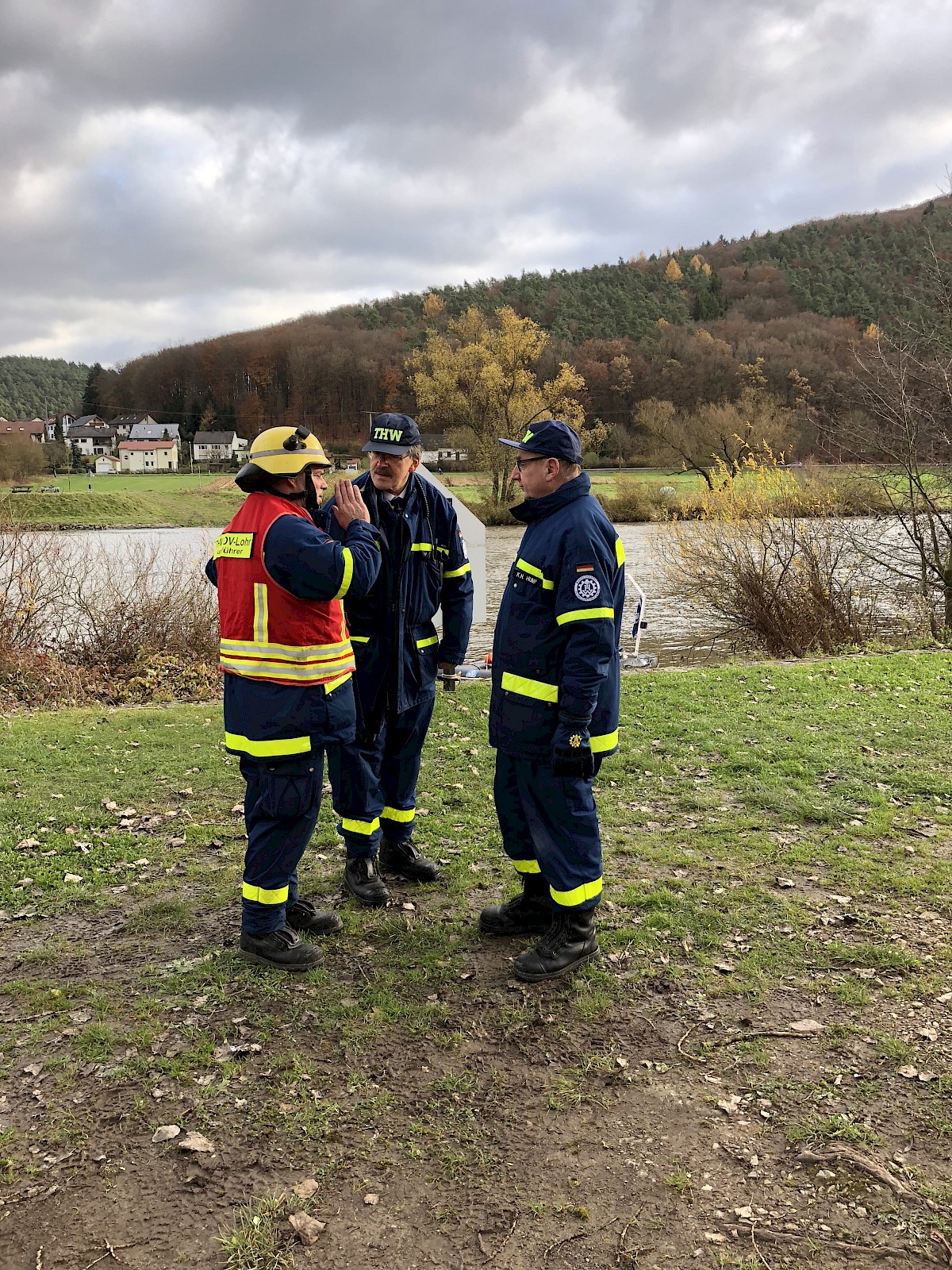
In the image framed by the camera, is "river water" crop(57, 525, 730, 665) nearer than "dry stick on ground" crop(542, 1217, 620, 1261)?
No

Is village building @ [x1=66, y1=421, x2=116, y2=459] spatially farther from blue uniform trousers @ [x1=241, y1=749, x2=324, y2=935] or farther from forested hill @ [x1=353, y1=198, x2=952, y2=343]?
blue uniform trousers @ [x1=241, y1=749, x2=324, y2=935]

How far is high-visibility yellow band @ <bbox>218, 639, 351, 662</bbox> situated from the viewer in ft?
11.8

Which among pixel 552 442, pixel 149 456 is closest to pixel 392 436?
pixel 552 442

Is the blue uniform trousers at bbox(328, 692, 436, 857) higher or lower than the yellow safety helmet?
lower

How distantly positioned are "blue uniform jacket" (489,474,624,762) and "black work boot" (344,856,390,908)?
1.17 m

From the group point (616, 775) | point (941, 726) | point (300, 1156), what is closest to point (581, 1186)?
point (300, 1156)

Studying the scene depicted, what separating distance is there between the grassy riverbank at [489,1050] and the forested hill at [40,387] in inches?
4320

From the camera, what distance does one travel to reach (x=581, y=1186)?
269 cm

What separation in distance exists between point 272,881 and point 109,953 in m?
0.95

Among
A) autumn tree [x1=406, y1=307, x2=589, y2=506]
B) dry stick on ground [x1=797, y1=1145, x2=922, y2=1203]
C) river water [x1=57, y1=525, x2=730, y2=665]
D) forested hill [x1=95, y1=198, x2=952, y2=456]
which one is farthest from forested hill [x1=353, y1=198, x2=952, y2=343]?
dry stick on ground [x1=797, y1=1145, x2=922, y2=1203]

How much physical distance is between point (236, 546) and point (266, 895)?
1.51 meters

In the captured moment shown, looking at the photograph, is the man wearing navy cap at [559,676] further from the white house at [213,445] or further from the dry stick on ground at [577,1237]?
the white house at [213,445]

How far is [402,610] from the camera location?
14.5ft

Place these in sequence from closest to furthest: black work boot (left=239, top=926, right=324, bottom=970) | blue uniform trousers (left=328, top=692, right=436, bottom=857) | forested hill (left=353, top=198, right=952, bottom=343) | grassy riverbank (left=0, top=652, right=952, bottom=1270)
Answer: grassy riverbank (left=0, top=652, right=952, bottom=1270) < black work boot (left=239, top=926, right=324, bottom=970) < blue uniform trousers (left=328, top=692, right=436, bottom=857) < forested hill (left=353, top=198, right=952, bottom=343)
